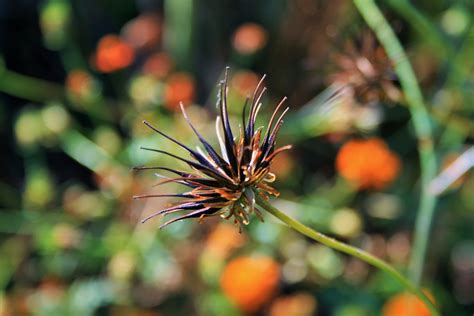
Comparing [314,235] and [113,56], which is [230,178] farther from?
[113,56]

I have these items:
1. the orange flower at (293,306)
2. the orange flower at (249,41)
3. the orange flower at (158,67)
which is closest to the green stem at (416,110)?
the orange flower at (293,306)

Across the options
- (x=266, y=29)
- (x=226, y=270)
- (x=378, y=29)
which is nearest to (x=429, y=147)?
(x=378, y=29)

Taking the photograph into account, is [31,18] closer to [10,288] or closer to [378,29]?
[10,288]

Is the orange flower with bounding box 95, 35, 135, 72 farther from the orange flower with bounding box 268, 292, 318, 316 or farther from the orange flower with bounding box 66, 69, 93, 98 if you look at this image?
the orange flower with bounding box 268, 292, 318, 316

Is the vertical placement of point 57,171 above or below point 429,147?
above

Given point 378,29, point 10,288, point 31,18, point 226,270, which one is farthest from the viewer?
point 31,18

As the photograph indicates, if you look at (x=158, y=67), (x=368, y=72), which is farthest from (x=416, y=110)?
(x=158, y=67)
